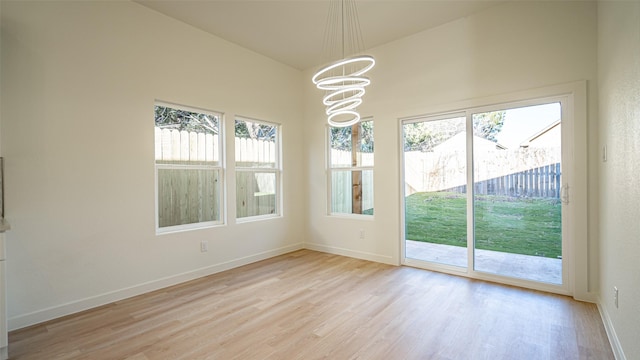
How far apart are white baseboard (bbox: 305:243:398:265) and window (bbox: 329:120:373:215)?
63 cm

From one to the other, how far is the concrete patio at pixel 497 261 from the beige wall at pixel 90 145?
9.41 ft

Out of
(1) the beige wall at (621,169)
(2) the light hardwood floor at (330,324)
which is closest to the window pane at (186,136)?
(2) the light hardwood floor at (330,324)

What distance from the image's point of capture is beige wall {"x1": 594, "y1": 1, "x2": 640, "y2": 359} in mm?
1651

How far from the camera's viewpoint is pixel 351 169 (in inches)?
192

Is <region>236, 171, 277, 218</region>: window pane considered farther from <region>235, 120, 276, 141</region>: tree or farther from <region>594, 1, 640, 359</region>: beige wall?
<region>594, 1, 640, 359</region>: beige wall

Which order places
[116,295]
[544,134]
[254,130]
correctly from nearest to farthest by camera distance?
1. [116,295]
2. [544,134]
3. [254,130]

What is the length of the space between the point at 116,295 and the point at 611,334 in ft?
14.7

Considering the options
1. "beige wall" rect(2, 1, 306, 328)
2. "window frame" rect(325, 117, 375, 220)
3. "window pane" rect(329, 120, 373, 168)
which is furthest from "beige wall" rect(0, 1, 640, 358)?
"window pane" rect(329, 120, 373, 168)

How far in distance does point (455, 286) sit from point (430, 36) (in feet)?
10.6

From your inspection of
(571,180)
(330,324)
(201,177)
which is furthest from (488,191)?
(201,177)

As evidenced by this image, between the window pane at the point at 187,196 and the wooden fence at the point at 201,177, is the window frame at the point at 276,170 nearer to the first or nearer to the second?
the wooden fence at the point at 201,177

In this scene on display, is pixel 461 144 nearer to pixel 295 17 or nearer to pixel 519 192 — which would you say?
pixel 519 192

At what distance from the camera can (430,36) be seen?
3.96 meters

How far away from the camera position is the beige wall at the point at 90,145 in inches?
102
